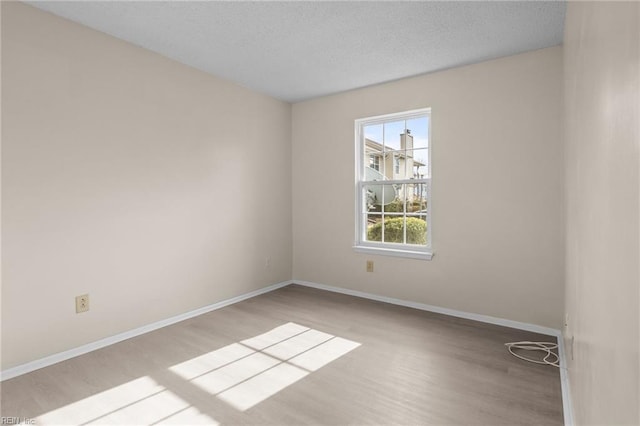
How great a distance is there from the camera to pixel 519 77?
2.95 metres

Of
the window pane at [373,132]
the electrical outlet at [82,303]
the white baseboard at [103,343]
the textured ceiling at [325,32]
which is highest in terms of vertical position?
the textured ceiling at [325,32]

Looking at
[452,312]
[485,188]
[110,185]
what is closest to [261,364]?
[110,185]

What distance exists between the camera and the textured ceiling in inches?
89.5

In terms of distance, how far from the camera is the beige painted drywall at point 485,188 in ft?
9.39

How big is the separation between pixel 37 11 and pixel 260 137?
2.22m

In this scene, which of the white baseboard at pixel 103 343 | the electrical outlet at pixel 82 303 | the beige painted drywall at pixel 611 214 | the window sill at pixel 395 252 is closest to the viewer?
the beige painted drywall at pixel 611 214

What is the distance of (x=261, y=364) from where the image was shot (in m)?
2.36

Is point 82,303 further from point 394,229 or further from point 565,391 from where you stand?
point 565,391

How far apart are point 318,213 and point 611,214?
3586 mm

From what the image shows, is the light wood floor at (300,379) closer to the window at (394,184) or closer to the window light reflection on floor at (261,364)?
the window light reflection on floor at (261,364)

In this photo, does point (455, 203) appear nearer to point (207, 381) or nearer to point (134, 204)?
point (207, 381)

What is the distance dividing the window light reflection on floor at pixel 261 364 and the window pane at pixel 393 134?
2.21 meters

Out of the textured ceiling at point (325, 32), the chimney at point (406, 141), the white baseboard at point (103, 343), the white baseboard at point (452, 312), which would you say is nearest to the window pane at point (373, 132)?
the chimney at point (406, 141)

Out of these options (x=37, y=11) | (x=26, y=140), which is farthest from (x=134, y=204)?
(x=37, y=11)
